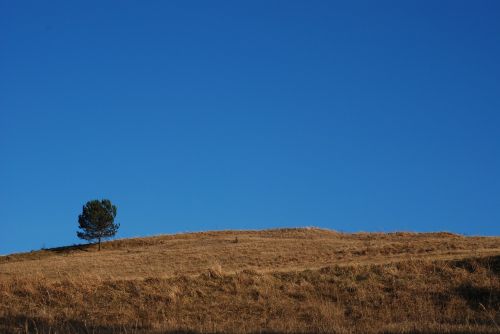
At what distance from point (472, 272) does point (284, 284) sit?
282 inches

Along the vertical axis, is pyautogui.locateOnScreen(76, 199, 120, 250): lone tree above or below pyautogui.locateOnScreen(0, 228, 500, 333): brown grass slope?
above

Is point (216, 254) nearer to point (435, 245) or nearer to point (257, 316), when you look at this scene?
point (435, 245)

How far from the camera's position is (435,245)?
112 ft

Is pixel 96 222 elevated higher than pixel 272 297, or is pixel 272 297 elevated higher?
pixel 96 222

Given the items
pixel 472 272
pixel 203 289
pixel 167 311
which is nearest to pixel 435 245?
A: pixel 472 272

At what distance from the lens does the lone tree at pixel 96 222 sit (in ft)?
193

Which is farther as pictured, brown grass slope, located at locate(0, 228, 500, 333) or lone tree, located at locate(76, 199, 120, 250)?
lone tree, located at locate(76, 199, 120, 250)

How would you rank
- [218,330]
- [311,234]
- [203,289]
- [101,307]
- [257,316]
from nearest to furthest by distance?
[218,330]
[257,316]
[101,307]
[203,289]
[311,234]

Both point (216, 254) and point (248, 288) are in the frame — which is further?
point (216, 254)

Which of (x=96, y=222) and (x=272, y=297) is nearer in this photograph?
(x=272, y=297)

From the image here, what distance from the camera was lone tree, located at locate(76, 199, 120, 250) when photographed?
58.8 meters

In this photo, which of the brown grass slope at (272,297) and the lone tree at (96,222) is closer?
the brown grass slope at (272,297)

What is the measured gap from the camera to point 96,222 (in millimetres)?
58688

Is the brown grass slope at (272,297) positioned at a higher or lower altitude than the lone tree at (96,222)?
lower
